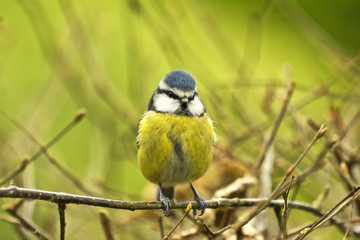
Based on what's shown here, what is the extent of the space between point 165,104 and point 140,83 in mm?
995

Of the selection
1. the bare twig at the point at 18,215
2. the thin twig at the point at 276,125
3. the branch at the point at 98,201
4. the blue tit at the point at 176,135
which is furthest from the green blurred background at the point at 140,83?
the branch at the point at 98,201

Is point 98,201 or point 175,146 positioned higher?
point 175,146

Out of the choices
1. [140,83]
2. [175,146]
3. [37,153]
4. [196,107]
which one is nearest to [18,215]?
[37,153]

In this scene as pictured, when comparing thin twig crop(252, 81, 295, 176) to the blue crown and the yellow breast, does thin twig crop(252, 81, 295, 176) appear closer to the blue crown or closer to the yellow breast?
the yellow breast

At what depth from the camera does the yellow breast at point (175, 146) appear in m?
2.07

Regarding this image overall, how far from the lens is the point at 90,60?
2.99 meters

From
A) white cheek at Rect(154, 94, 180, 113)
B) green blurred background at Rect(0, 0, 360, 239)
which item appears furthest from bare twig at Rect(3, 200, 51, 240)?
white cheek at Rect(154, 94, 180, 113)

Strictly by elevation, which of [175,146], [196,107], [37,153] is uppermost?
[196,107]

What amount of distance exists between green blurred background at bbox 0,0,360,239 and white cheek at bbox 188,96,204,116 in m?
0.26

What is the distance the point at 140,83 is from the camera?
10.2 feet

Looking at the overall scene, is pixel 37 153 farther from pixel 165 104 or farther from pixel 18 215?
pixel 165 104

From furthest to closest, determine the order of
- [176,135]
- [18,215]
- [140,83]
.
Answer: [140,83]
[176,135]
[18,215]

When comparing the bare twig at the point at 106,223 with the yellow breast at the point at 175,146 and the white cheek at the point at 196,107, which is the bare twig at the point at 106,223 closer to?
the yellow breast at the point at 175,146

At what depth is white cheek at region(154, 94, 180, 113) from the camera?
2125 millimetres
